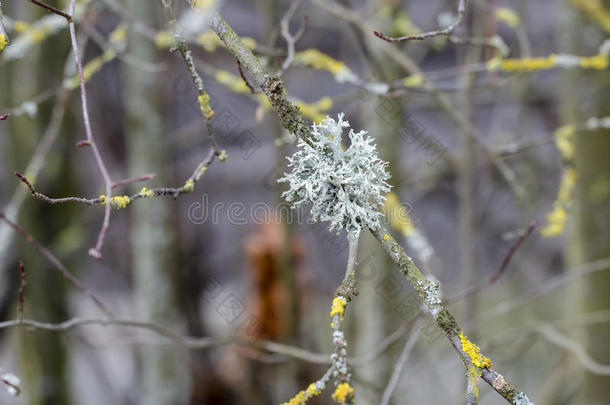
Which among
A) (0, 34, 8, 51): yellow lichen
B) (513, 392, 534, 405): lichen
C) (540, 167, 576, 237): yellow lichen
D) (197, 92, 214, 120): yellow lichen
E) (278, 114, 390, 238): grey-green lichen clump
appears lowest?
(513, 392, 534, 405): lichen

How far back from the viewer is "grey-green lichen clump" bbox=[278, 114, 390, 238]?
16.7 inches

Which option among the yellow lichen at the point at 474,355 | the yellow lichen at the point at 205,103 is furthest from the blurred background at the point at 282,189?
the yellow lichen at the point at 474,355

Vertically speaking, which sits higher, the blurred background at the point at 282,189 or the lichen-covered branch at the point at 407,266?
the blurred background at the point at 282,189

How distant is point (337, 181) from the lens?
1.40 feet

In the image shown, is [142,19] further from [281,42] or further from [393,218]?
[393,218]

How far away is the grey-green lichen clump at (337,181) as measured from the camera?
0.42 m

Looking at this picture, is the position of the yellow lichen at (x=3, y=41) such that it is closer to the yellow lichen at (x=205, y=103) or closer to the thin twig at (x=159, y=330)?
the yellow lichen at (x=205, y=103)

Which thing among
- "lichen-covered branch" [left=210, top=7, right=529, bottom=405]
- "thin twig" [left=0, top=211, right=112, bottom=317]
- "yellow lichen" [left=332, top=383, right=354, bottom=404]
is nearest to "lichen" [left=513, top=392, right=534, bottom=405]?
"lichen-covered branch" [left=210, top=7, right=529, bottom=405]

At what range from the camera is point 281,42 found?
5.74ft

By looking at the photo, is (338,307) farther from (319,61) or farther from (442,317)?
(319,61)

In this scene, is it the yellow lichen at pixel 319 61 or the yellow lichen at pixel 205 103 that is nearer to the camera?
the yellow lichen at pixel 205 103

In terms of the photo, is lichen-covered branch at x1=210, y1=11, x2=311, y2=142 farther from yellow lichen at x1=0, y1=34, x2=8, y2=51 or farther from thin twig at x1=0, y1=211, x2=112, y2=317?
thin twig at x1=0, y1=211, x2=112, y2=317

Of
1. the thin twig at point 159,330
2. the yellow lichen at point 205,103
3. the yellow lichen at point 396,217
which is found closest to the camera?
the yellow lichen at point 205,103

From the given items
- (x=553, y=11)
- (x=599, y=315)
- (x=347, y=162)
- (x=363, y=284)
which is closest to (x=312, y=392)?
(x=347, y=162)
